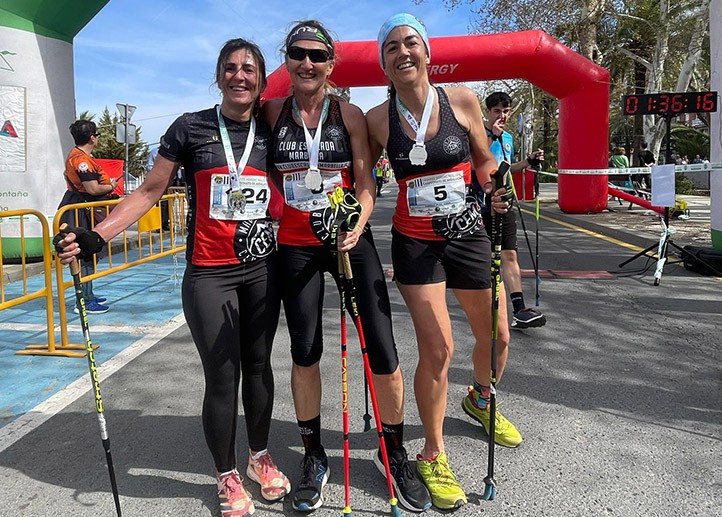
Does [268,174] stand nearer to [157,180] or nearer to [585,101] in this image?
[157,180]

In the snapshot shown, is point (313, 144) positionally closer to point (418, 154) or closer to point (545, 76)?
point (418, 154)

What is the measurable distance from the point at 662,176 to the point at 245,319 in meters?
6.53

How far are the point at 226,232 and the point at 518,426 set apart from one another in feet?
6.48

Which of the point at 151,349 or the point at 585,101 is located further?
the point at 585,101

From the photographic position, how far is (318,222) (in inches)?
99.8

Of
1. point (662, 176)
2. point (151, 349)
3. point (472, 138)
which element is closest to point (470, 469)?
point (472, 138)

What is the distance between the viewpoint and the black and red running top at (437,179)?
102 inches

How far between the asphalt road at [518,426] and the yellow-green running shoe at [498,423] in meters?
0.06

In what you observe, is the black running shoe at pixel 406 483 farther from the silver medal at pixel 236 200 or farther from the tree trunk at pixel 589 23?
the tree trunk at pixel 589 23

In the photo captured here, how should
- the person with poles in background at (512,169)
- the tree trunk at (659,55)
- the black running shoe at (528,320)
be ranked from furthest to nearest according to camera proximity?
the tree trunk at (659,55) → the black running shoe at (528,320) → the person with poles in background at (512,169)

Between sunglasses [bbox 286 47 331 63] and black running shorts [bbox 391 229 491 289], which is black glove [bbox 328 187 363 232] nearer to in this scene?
black running shorts [bbox 391 229 491 289]

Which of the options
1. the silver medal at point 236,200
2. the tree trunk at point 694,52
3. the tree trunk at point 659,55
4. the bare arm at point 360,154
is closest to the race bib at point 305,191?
the bare arm at point 360,154

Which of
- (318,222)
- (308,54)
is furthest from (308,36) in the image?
(318,222)

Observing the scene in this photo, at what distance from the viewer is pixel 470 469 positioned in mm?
2785
